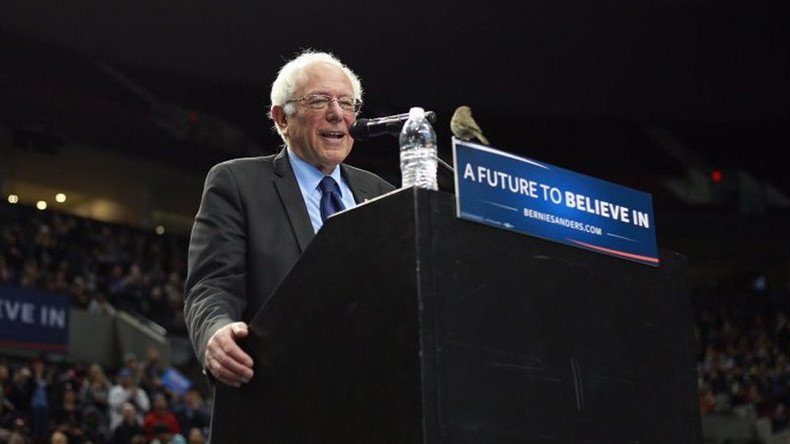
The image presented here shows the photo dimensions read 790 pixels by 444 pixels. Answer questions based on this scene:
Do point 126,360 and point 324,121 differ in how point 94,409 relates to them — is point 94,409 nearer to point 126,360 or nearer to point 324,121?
point 126,360

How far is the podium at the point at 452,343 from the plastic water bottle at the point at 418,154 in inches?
7.2

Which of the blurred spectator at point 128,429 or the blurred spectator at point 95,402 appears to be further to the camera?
the blurred spectator at point 95,402

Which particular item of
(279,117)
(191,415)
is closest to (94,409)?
(191,415)

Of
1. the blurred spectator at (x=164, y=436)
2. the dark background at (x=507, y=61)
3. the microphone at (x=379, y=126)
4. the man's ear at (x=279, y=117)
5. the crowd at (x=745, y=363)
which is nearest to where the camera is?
the microphone at (x=379, y=126)

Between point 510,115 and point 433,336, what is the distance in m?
25.0

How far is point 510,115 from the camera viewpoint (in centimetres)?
2677

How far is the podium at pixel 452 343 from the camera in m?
2.04

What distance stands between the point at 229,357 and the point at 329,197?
0.57 meters

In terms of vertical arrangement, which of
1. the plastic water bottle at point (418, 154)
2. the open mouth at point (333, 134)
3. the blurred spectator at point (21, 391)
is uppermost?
the blurred spectator at point (21, 391)

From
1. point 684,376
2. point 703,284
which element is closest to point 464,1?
point 703,284

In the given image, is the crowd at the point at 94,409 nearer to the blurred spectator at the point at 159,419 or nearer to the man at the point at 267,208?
the blurred spectator at the point at 159,419

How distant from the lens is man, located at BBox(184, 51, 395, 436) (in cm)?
251

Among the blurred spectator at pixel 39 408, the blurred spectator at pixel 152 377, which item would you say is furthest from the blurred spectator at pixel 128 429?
the blurred spectator at pixel 152 377

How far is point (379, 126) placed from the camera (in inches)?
99.7
